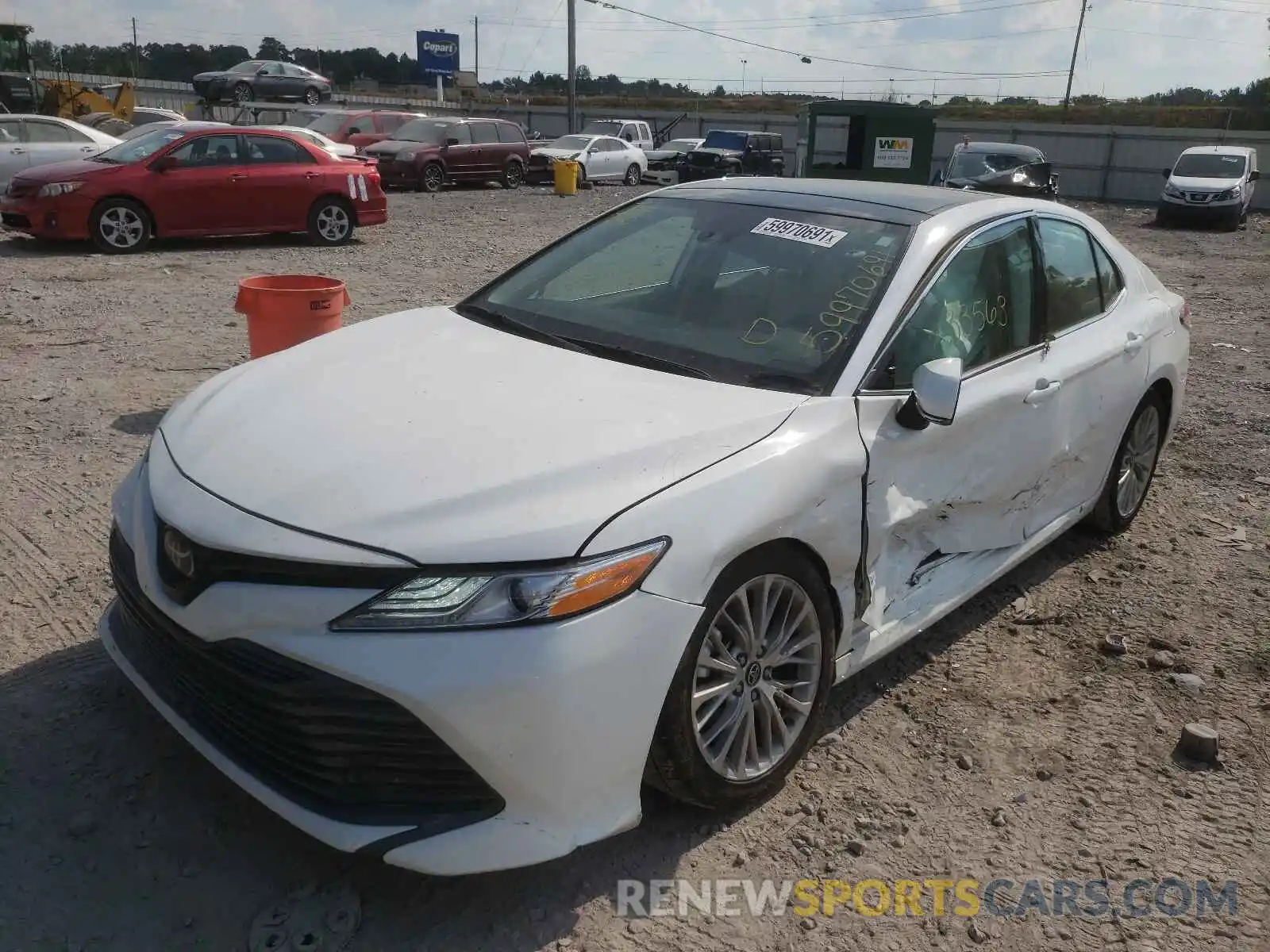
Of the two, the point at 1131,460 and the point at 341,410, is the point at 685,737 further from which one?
the point at 1131,460

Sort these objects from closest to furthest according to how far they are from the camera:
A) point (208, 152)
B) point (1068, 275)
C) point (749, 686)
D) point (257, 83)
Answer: point (749, 686), point (1068, 275), point (208, 152), point (257, 83)

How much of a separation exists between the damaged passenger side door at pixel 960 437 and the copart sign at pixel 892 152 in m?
11.1

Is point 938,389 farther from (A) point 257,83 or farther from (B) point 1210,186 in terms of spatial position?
(A) point 257,83

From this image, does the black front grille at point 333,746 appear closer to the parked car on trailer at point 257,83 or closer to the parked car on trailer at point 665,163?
the parked car on trailer at point 665,163

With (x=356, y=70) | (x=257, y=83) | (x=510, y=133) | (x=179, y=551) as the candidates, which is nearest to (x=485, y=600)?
(x=179, y=551)

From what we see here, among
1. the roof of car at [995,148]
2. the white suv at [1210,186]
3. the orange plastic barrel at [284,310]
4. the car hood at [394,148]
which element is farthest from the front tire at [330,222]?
the white suv at [1210,186]

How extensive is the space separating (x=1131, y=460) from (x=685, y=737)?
326 centimetres

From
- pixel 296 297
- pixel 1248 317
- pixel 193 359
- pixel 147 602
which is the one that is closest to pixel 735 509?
pixel 147 602

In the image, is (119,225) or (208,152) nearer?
(119,225)

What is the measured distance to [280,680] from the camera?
7.46 feet

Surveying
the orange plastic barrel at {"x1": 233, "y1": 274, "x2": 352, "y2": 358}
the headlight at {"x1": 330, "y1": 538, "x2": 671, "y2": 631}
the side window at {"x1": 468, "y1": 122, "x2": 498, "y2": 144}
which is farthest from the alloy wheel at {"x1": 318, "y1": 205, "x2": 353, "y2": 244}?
the headlight at {"x1": 330, "y1": 538, "x2": 671, "y2": 631}

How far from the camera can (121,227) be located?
1220cm

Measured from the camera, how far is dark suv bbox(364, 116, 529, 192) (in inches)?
864

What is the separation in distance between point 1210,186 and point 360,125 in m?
18.5
